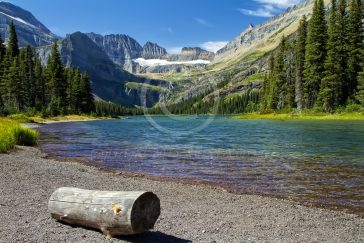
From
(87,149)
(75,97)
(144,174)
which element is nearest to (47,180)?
(144,174)

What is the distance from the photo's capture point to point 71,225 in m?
11.9

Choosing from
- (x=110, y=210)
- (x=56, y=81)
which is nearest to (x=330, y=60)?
(x=56, y=81)

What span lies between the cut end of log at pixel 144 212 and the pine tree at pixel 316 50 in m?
94.4

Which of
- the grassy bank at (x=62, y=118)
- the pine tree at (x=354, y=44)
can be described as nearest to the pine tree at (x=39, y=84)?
the grassy bank at (x=62, y=118)

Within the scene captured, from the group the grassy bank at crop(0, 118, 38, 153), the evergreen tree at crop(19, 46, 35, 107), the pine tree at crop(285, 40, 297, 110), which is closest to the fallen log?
the grassy bank at crop(0, 118, 38, 153)

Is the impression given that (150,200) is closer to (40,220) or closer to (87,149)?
(40,220)

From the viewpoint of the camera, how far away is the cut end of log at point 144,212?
10359 millimetres

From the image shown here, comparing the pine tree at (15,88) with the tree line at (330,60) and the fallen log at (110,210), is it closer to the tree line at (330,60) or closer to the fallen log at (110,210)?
the tree line at (330,60)

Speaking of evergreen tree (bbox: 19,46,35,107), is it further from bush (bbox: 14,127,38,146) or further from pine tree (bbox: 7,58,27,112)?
bush (bbox: 14,127,38,146)

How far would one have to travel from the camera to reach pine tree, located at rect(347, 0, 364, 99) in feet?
300

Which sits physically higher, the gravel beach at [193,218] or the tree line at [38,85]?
the tree line at [38,85]

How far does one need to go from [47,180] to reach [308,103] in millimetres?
93464

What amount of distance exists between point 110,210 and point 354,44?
95.9m

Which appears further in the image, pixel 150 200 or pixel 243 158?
pixel 243 158
